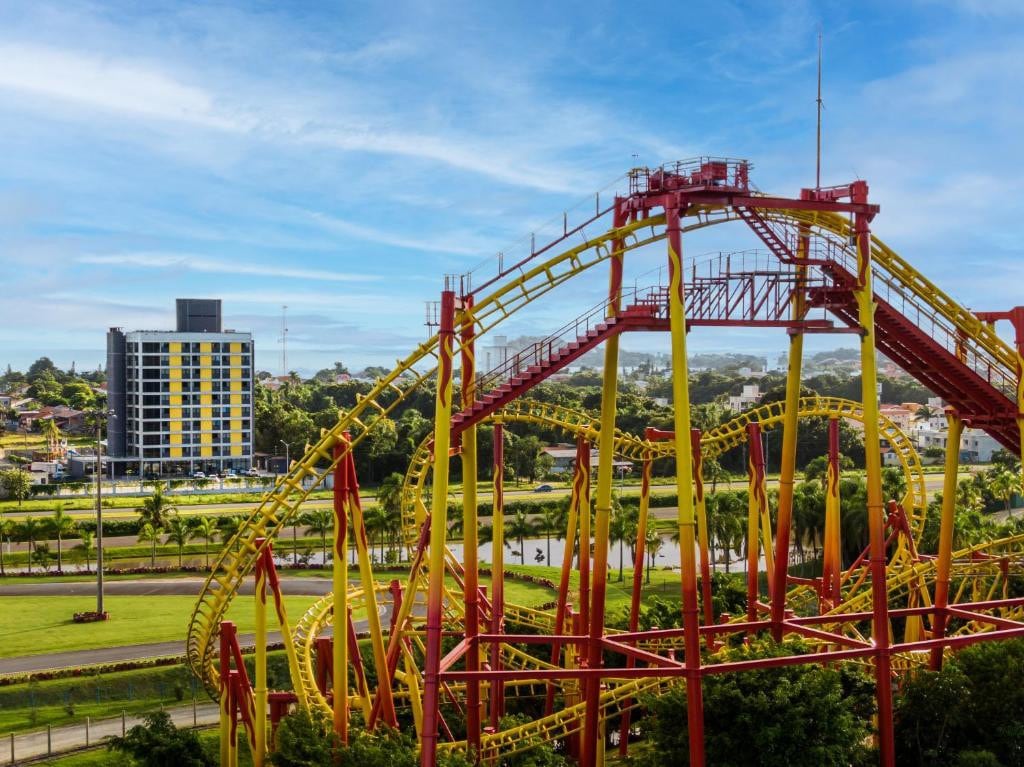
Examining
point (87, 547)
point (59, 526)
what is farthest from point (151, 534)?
point (59, 526)

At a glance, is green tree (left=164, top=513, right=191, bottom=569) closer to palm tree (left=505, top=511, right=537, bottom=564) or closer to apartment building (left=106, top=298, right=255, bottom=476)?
palm tree (left=505, top=511, right=537, bottom=564)

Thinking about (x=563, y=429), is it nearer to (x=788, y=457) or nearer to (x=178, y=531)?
(x=788, y=457)

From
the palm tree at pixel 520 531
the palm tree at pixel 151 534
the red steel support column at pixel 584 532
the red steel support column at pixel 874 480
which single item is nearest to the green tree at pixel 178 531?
the palm tree at pixel 151 534

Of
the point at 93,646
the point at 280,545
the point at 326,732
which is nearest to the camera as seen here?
the point at 326,732

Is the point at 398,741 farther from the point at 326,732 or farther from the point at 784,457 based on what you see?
the point at 784,457

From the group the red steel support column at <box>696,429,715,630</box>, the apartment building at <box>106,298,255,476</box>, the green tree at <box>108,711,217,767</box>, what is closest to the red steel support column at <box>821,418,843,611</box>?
the red steel support column at <box>696,429,715,630</box>

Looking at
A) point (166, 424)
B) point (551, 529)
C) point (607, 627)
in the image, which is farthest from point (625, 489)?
point (607, 627)
